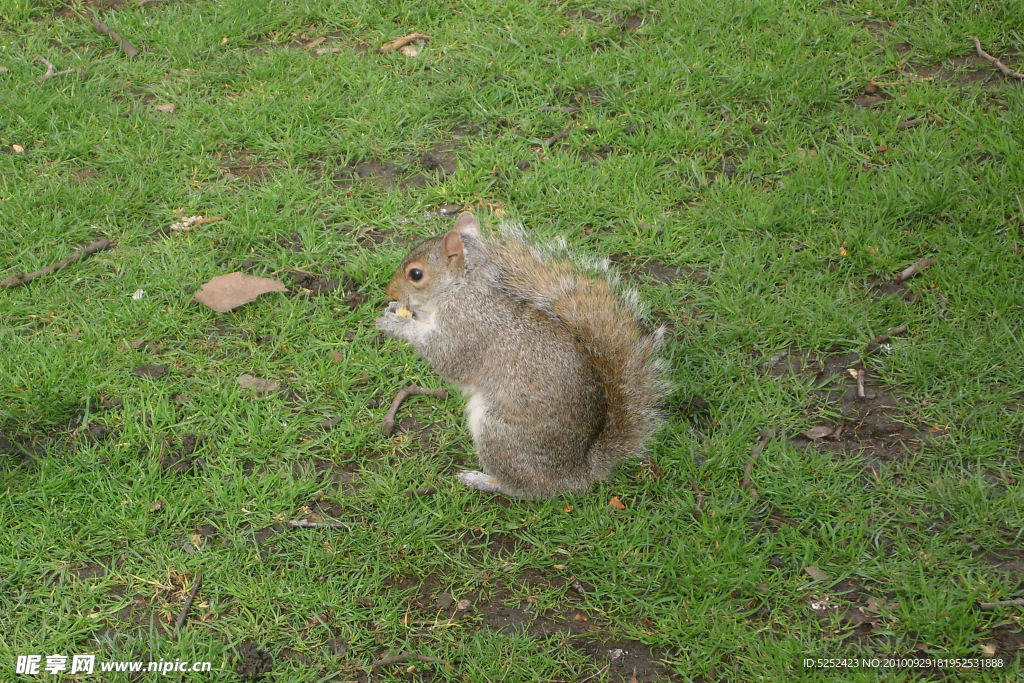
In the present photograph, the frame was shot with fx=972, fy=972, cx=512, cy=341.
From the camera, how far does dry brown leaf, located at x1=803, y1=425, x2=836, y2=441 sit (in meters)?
2.60

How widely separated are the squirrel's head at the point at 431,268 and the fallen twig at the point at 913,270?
135 centimetres

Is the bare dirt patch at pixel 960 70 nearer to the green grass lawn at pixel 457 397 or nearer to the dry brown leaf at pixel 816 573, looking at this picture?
the green grass lawn at pixel 457 397

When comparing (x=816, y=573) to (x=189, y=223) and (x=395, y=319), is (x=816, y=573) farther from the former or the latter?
(x=189, y=223)

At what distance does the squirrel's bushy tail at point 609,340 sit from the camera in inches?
93.5

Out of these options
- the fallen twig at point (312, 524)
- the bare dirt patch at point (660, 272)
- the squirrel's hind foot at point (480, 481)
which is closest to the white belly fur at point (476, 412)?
the squirrel's hind foot at point (480, 481)

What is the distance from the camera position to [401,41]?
3.98 meters

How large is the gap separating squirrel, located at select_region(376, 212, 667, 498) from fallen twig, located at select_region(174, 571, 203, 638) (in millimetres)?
698

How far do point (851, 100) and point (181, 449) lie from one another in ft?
8.71

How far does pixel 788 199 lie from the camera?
127 inches

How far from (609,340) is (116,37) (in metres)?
2.78

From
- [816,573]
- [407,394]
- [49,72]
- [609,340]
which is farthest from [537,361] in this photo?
[49,72]

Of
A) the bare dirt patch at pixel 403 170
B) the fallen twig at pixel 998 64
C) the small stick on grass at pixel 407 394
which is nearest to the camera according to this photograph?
the small stick on grass at pixel 407 394

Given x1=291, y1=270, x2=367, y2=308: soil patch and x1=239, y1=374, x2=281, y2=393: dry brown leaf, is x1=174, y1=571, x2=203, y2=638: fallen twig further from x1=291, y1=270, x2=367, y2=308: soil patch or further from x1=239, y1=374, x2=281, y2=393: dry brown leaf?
x1=291, y1=270, x2=367, y2=308: soil patch

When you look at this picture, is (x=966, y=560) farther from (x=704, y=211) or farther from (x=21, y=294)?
(x=21, y=294)
